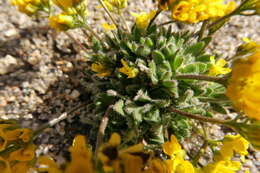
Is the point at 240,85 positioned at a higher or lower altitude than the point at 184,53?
lower

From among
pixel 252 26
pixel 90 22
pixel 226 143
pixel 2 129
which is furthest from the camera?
pixel 252 26

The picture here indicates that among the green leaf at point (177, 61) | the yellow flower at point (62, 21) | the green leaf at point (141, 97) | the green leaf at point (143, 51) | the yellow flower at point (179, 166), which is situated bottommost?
the yellow flower at point (179, 166)

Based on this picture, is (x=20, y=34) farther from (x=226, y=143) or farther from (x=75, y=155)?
(x=226, y=143)

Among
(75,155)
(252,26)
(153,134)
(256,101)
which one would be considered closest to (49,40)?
(153,134)

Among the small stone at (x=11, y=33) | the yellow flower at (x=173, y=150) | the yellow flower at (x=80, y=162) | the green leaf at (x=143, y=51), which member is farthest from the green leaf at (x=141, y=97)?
the small stone at (x=11, y=33)

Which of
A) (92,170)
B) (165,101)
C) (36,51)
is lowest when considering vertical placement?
(92,170)

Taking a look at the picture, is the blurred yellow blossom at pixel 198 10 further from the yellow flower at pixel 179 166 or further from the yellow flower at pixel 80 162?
the yellow flower at pixel 80 162
